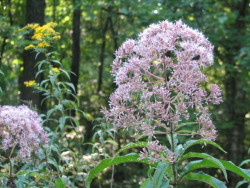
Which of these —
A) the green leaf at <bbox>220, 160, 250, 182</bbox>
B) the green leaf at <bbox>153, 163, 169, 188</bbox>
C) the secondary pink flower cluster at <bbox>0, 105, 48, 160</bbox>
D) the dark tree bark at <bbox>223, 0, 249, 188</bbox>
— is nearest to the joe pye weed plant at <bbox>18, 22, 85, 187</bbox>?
the secondary pink flower cluster at <bbox>0, 105, 48, 160</bbox>

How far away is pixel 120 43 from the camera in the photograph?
35.7 ft

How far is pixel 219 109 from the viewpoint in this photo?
10.9m

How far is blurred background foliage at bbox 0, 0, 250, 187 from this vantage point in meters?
7.93

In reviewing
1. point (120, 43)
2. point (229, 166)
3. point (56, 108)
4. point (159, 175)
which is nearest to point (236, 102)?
point (120, 43)

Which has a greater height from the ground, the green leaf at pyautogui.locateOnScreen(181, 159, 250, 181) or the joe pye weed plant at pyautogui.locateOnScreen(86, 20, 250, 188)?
the joe pye weed plant at pyautogui.locateOnScreen(86, 20, 250, 188)

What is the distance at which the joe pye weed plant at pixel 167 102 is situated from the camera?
2492mm

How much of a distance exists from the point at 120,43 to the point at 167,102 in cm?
850

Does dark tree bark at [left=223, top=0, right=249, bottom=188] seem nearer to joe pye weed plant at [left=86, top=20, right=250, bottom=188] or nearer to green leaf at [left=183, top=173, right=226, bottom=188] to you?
joe pye weed plant at [left=86, top=20, right=250, bottom=188]

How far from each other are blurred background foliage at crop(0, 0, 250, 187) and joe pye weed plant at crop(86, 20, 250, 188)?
216 cm

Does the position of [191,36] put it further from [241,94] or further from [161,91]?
[241,94]

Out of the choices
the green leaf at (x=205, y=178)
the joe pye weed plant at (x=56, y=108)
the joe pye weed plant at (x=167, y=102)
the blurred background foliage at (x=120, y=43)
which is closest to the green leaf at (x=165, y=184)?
the joe pye weed plant at (x=167, y=102)

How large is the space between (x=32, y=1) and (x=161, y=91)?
18.3ft

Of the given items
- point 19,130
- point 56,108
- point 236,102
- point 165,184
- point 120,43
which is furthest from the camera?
point 120,43

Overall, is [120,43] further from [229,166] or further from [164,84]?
[229,166]
